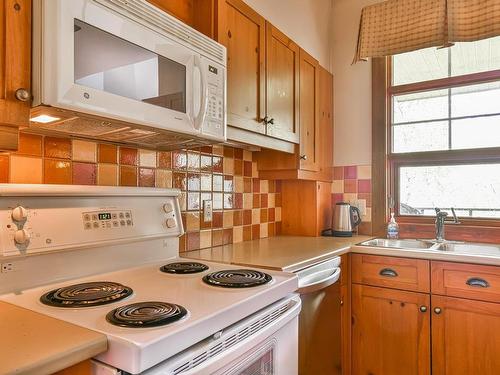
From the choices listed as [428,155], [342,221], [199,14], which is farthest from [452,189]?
[199,14]

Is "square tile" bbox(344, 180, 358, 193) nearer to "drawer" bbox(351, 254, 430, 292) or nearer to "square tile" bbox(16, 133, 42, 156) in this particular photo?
"drawer" bbox(351, 254, 430, 292)

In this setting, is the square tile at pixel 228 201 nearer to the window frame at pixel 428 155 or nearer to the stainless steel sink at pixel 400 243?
the stainless steel sink at pixel 400 243

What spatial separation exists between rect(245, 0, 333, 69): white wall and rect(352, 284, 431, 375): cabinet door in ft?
5.46

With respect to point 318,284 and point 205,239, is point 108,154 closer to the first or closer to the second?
point 205,239

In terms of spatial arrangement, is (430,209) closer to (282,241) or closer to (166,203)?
(282,241)

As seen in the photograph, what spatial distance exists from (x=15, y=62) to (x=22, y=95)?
0.08 m

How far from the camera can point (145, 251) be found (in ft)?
4.58

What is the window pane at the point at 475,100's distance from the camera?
2.29m

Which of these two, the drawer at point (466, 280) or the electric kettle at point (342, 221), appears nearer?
the drawer at point (466, 280)

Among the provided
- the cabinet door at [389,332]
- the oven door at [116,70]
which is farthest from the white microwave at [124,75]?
Answer: the cabinet door at [389,332]

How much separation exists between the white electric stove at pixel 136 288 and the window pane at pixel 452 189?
1.65 metres

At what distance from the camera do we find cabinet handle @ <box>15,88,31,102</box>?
85 cm

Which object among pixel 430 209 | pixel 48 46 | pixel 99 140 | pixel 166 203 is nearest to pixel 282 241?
pixel 166 203

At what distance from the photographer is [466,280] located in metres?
1.74
